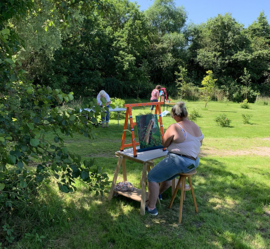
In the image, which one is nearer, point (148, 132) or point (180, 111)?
point (180, 111)

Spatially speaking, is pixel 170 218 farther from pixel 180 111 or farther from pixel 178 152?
pixel 180 111

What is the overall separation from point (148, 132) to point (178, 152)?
76cm

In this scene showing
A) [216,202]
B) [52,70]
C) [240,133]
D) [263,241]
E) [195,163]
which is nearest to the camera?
[263,241]

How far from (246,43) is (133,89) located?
57.0ft

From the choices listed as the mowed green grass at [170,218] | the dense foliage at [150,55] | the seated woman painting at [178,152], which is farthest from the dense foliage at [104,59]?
the seated woman painting at [178,152]

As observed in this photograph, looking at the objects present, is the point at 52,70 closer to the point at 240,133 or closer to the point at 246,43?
the point at 240,133

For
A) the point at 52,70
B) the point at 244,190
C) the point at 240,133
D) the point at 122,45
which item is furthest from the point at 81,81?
the point at 244,190

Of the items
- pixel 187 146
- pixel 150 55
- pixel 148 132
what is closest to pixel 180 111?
pixel 187 146

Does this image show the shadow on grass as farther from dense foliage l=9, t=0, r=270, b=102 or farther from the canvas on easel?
dense foliage l=9, t=0, r=270, b=102

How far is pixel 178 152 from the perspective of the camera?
329 cm

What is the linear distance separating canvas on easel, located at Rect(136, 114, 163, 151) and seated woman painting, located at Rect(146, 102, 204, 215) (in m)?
0.58

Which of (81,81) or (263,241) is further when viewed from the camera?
(81,81)

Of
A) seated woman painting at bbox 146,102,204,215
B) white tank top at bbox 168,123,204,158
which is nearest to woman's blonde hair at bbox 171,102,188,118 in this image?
seated woman painting at bbox 146,102,204,215

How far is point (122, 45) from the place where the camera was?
79.6ft
